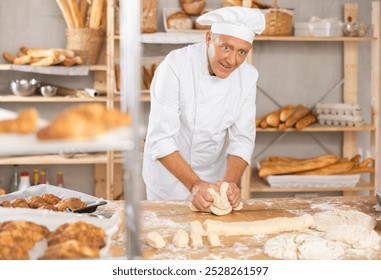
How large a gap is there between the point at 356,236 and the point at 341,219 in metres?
0.24

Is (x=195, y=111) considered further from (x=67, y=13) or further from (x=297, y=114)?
(x=67, y=13)

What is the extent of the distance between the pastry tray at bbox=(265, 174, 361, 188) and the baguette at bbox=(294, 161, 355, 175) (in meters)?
0.03

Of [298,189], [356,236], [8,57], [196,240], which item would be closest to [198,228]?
[196,240]

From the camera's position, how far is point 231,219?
2186mm

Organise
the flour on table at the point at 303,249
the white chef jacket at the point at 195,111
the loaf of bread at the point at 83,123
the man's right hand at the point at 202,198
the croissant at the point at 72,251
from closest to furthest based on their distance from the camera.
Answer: the loaf of bread at the point at 83,123 < the croissant at the point at 72,251 < the flour on table at the point at 303,249 < the man's right hand at the point at 202,198 < the white chef jacket at the point at 195,111

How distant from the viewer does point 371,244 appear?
189 centimetres

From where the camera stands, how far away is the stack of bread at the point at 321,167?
3961 millimetres

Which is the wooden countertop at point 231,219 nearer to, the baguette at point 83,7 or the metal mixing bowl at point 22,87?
the metal mixing bowl at point 22,87

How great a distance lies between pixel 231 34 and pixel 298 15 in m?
1.99

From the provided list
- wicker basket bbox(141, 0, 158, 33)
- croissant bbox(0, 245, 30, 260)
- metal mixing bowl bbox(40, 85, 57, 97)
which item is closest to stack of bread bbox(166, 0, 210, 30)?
wicker basket bbox(141, 0, 158, 33)

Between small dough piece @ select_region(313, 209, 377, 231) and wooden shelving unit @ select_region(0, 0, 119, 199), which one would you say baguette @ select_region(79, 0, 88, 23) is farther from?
small dough piece @ select_region(313, 209, 377, 231)

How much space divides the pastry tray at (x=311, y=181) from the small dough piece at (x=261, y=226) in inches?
72.0

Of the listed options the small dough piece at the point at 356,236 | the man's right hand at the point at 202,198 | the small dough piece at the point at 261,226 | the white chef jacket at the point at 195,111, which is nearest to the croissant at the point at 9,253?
the small dough piece at the point at 261,226

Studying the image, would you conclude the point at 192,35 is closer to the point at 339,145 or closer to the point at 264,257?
the point at 339,145
